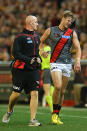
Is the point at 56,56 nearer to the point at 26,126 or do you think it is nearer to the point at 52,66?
the point at 52,66

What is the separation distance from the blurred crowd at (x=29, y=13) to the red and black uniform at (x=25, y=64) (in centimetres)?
872

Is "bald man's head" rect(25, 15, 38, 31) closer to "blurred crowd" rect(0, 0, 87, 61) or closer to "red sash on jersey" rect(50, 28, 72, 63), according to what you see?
"red sash on jersey" rect(50, 28, 72, 63)

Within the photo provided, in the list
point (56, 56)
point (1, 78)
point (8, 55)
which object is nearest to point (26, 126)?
point (56, 56)

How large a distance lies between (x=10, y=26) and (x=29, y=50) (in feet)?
46.7

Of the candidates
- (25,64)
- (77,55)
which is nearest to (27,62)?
(25,64)

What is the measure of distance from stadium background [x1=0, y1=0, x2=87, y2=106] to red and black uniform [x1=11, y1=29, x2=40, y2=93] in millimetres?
4286

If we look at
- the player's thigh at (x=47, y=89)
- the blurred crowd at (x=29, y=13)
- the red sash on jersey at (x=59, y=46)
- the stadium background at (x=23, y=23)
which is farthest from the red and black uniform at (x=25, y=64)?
the blurred crowd at (x=29, y=13)

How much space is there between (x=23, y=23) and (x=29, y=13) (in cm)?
73

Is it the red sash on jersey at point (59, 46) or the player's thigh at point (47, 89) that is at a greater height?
the red sash on jersey at point (59, 46)

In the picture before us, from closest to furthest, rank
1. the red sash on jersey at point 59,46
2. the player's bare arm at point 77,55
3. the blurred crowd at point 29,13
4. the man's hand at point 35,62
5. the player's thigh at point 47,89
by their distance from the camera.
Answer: the man's hand at point 35,62, the player's bare arm at point 77,55, the red sash on jersey at point 59,46, the player's thigh at point 47,89, the blurred crowd at point 29,13

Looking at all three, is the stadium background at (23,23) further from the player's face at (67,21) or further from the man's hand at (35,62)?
the man's hand at (35,62)

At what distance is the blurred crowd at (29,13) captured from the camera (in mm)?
20188

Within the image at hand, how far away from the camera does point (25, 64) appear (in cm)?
947

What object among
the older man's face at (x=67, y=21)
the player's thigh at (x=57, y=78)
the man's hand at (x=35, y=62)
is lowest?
the player's thigh at (x=57, y=78)
